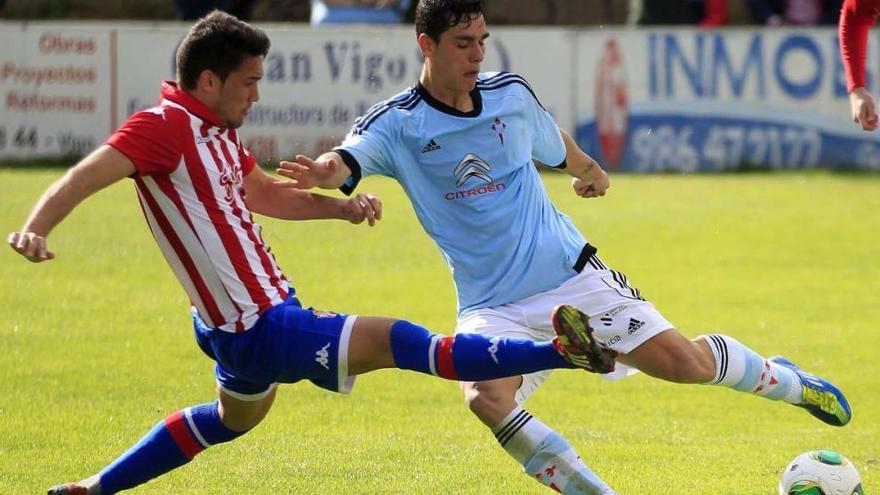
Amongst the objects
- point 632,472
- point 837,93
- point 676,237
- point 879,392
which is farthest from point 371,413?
point 837,93

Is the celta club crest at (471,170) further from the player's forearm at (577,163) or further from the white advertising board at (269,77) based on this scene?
the white advertising board at (269,77)

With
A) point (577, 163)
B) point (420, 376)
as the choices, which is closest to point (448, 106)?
point (577, 163)

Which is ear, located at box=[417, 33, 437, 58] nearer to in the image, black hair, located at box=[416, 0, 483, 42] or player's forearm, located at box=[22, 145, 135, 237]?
black hair, located at box=[416, 0, 483, 42]

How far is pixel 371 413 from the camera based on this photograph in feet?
25.9

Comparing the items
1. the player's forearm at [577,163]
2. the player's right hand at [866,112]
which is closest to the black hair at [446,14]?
the player's forearm at [577,163]

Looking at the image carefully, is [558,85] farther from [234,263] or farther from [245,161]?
[234,263]

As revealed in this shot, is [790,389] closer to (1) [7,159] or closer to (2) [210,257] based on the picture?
(2) [210,257]

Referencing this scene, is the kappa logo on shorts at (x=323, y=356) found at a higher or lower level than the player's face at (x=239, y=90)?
lower

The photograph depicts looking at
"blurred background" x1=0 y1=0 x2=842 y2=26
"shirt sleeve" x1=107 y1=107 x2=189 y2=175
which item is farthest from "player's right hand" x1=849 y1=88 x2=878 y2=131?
"blurred background" x1=0 y1=0 x2=842 y2=26

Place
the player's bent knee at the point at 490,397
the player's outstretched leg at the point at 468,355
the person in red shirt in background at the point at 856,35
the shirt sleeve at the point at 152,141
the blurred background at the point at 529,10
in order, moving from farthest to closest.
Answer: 1. the blurred background at the point at 529,10
2. the person in red shirt in background at the point at 856,35
3. the player's bent knee at the point at 490,397
4. the player's outstretched leg at the point at 468,355
5. the shirt sleeve at the point at 152,141

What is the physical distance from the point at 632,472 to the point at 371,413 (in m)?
1.71

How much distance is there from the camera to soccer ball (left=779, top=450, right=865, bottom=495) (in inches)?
236

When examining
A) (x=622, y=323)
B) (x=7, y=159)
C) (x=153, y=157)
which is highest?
(x=153, y=157)

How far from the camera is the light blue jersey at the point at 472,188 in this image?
19.9 feet
